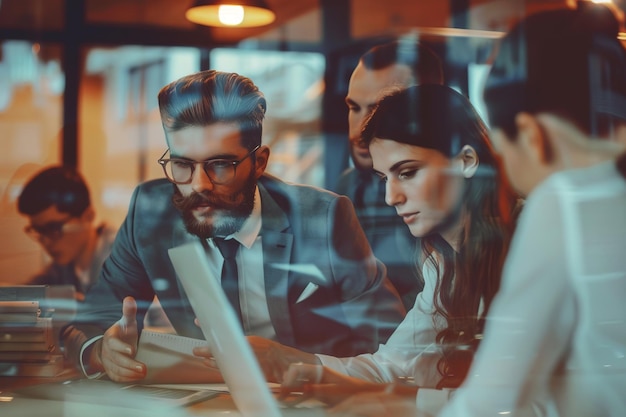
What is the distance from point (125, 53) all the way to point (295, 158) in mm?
626

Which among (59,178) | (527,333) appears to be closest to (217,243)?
(59,178)

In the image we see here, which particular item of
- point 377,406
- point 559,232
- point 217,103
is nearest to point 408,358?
point 377,406

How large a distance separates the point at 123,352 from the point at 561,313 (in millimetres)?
1241

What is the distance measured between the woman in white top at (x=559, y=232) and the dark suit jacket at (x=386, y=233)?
0.25 m

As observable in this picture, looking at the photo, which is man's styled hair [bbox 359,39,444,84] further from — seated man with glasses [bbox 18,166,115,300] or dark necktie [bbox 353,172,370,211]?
seated man with glasses [bbox 18,166,115,300]

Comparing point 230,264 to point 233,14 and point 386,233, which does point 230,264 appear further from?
→ point 233,14

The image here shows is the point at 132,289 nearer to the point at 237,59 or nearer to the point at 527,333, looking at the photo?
the point at 237,59

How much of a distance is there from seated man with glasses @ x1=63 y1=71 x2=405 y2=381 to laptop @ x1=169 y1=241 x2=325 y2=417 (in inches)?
0.9

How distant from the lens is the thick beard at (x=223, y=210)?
201 centimetres

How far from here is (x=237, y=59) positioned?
206 centimetres

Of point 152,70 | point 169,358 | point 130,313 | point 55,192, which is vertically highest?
point 152,70

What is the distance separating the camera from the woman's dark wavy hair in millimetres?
2006

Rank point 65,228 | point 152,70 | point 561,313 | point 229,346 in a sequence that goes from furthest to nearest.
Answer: point 65,228
point 152,70
point 229,346
point 561,313

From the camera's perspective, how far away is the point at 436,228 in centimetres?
202
